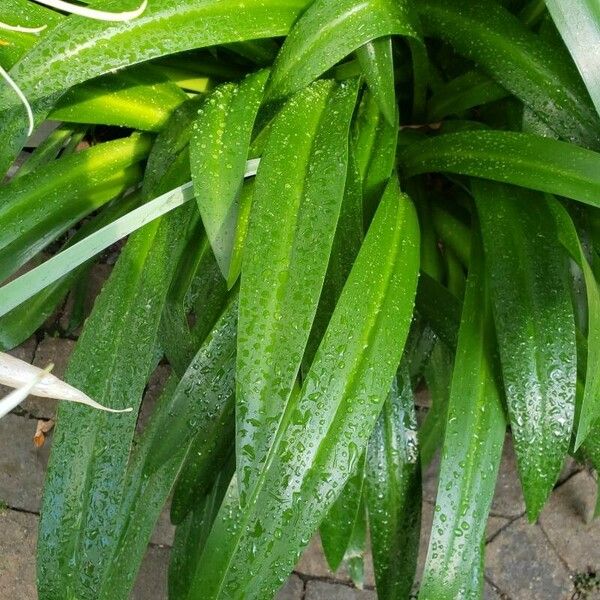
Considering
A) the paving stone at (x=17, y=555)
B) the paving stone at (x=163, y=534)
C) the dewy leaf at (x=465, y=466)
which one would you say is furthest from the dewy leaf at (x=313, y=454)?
the paving stone at (x=17, y=555)

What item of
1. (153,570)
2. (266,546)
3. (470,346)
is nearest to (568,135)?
(470,346)

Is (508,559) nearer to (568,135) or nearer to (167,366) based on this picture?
(167,366)

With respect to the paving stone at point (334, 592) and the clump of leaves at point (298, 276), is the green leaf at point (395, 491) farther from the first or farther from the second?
the paving stone at point (334, 592)

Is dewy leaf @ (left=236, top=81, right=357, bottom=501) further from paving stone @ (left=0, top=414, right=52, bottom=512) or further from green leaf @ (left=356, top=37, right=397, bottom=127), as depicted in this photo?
paving stone @ (left=0, top=414, right=52, bottom=512)

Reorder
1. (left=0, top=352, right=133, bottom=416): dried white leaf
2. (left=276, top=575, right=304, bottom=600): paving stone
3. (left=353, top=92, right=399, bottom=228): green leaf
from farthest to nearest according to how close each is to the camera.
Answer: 1. (left=276, top=575, right=304, bottom=600): paving stone
2. (left=353, top=92, right=399, bottom=228): green leaf
3. (left=0, top=352, right=133, bottom=416): dried white leaf

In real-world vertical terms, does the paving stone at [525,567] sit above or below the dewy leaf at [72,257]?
below

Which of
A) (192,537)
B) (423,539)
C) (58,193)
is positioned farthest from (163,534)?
(58,193)

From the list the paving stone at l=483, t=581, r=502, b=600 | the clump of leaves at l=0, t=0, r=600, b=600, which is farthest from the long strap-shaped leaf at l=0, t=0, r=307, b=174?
the paving stone at l=483, t=581, r=502, b=600
